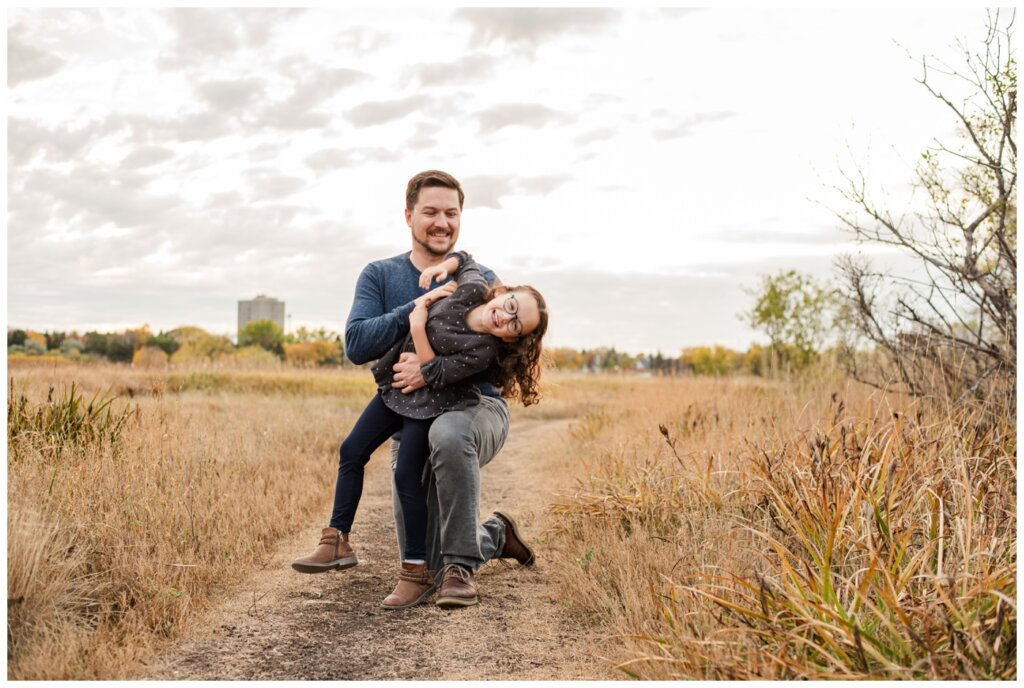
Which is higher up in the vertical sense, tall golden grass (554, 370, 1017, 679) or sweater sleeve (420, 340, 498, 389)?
sweater sleeve (420, 340, 498, 389)

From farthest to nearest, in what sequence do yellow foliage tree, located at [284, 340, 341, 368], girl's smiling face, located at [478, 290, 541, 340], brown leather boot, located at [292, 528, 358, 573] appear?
yellow foliage tree, located at [284, 340, 341, 368], brown leather boot, located at [292, 528, 358, 573], girl's smiling face, located at [478, 290, 541, 340]

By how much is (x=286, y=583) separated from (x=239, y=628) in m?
0.73

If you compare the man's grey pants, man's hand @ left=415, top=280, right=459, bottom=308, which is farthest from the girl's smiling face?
the man's grey pants

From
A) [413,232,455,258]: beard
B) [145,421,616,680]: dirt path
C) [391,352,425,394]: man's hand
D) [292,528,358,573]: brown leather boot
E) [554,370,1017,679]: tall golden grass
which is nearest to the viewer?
[554,370,1017,679]: tall golden grass

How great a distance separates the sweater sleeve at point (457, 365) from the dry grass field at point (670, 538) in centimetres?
114

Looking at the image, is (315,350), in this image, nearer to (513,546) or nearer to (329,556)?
(513,546)

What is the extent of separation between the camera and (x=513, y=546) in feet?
15.9

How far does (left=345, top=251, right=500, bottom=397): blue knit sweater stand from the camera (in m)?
4.27

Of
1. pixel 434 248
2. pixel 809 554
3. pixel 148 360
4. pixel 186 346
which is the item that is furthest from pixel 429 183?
pixel 186 346

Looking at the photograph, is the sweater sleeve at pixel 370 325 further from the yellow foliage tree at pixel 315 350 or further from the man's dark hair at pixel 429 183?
the yellow foliage tree at pixel 315 350

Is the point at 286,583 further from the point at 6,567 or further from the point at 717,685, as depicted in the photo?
the point at 717,685

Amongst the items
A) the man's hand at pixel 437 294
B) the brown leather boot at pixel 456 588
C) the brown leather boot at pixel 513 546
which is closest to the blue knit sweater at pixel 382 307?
the man's hand at pixel 437 294

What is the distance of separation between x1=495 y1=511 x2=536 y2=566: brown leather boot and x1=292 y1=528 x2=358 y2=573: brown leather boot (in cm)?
85

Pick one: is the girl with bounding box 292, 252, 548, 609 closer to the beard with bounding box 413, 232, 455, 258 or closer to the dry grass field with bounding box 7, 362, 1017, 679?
the beard with bounding box 413, 232, 455, 258
